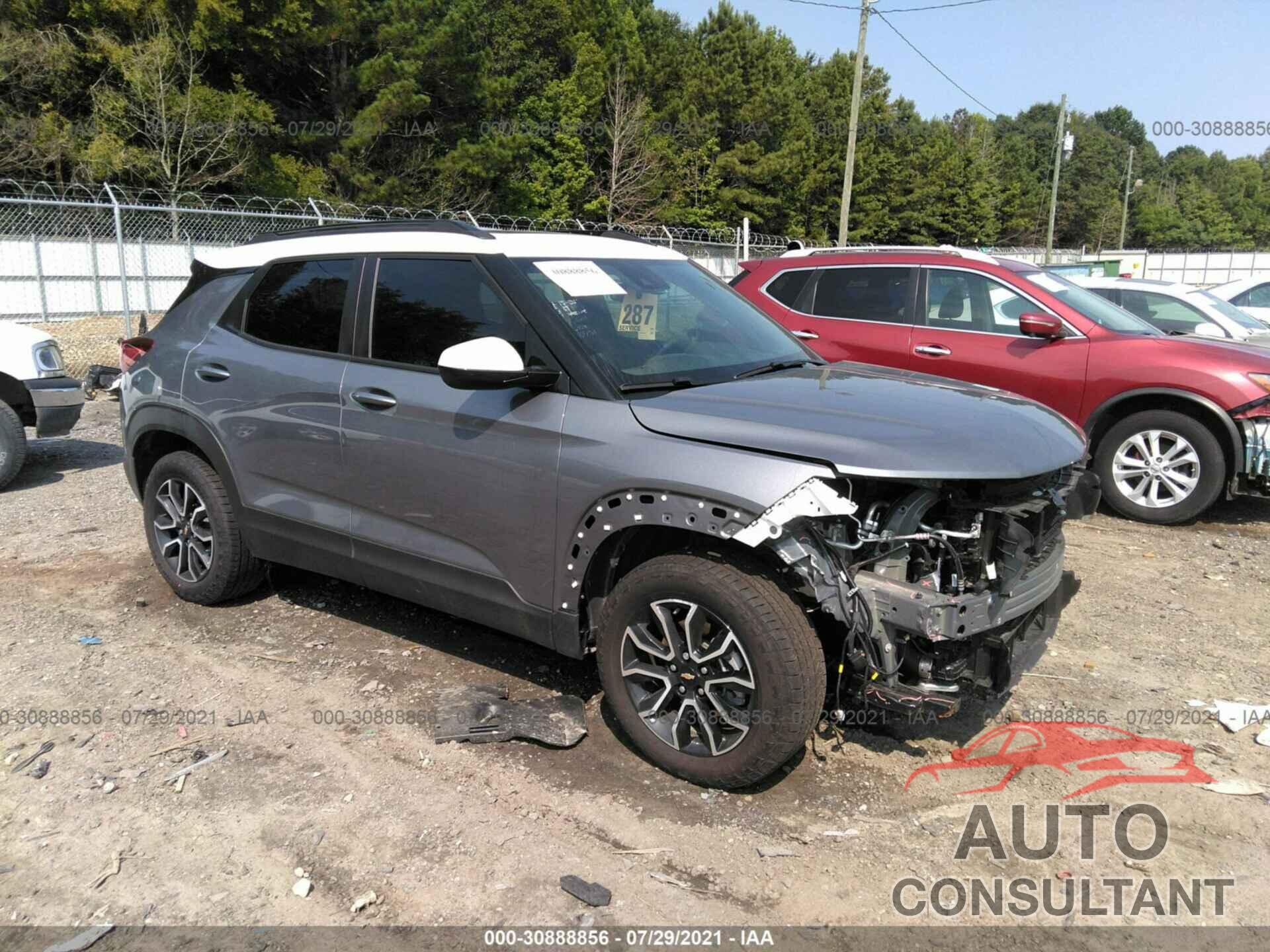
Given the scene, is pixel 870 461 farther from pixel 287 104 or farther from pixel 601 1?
pixel 601 1

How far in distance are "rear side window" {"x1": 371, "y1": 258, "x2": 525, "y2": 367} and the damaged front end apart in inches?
54.3

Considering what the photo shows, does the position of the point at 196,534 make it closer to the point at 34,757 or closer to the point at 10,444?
the point at 34,757

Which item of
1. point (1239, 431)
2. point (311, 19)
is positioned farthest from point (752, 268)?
point (311, 19)

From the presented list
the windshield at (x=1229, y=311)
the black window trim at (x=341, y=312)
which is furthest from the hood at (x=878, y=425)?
the windshield at (x=1229, y=311)

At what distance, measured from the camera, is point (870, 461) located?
117 inches

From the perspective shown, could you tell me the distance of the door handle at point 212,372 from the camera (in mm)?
4668

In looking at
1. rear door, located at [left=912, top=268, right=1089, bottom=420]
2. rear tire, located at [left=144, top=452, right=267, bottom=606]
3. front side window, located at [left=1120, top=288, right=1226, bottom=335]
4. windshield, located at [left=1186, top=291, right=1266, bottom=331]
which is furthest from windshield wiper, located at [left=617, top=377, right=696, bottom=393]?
windshield, located at [left=1186, top=291, right=1266, bottom=331]

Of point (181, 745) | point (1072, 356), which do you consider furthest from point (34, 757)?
point (1072, 356)

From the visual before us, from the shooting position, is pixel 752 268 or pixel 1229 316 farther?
pixel 1229 316

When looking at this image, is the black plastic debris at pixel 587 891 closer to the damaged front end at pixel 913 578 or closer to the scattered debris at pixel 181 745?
the damaged front end at pixel 913 578

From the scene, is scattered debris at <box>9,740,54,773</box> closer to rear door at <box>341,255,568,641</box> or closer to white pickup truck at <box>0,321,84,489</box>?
rear door at <box>341,255,568,641</box>

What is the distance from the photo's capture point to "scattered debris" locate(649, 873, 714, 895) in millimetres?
2889

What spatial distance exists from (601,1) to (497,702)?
46.9 metres

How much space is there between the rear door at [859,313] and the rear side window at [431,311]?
13.2ft
